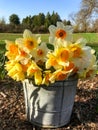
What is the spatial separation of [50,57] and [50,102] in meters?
0.46

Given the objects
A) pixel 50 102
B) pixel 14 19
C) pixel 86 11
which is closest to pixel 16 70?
pixel 50 102

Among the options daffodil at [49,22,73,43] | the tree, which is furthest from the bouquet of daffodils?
the tree

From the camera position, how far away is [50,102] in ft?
9.17

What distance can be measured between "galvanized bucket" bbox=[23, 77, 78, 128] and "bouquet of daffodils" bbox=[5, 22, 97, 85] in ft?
0.33

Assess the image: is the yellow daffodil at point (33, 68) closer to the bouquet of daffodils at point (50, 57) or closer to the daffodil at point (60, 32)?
the bouquet of daffodils at point (50, 57)

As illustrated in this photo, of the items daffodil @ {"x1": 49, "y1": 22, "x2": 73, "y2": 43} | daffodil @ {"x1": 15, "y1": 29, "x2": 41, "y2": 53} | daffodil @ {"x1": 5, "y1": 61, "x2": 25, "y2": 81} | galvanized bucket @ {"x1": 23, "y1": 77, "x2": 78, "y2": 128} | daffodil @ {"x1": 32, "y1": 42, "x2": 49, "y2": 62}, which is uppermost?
daffodil @ {"x1": 49, "y1": 22, "x2": 73, "y2": 43}

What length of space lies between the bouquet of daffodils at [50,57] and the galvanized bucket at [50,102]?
100 millimetres

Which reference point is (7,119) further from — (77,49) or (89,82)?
(89,82)

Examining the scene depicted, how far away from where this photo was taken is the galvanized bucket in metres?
2.75

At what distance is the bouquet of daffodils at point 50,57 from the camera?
256cm

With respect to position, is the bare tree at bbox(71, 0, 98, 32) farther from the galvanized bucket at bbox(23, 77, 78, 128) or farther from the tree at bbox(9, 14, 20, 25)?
the galvanized bucket at bbox(23, 77, 78, 128)

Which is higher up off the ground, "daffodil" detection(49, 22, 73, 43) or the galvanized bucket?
"daffodil" detection(49, 22, 73, 43)

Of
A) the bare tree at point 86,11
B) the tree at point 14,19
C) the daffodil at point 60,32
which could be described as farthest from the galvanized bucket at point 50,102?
the tree at point 14,19

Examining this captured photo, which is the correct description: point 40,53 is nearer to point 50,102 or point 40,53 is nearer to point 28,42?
point 28,42
